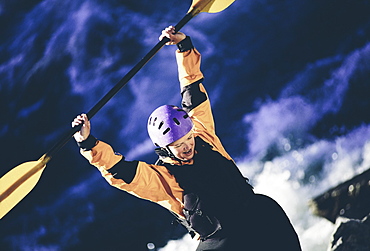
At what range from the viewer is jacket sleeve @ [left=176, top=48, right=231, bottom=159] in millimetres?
2441

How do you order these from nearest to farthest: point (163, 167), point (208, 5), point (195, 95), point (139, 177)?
1. point (139, 177)
2. point (163, 167)
3. point (195, 95)
4. point (208, 5)

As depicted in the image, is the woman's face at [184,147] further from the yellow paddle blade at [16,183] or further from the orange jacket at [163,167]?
the yellow paddle blade at [16,183]

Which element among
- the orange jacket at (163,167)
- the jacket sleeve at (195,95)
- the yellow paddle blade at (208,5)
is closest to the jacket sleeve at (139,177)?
the orange jacket at (163,167)

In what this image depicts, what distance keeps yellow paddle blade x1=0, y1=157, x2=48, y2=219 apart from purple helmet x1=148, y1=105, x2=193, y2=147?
1.73 feet

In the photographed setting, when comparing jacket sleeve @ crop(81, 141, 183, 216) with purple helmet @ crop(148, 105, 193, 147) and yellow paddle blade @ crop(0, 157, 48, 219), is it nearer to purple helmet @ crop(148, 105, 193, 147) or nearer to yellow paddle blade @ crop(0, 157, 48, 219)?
purple helmet @ crop(148, 105, 193, 147)

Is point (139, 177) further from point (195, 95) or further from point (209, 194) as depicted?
point (195, 95)

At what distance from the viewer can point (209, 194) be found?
2246mm

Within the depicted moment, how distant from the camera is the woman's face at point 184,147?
88.0 inches

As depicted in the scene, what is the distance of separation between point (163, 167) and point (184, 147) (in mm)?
136

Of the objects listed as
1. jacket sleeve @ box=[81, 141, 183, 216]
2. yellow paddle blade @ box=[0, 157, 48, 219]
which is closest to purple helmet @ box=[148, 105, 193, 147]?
jacket sleeve @ box=[81, 141, 183, 216]

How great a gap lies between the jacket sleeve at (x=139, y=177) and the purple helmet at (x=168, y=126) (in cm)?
14

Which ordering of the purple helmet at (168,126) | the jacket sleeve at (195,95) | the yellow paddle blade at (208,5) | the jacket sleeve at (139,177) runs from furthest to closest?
the yellow paddle blade at (208,5), the jacket sleeve at (195,95), the purple helmet at (168,126), the jacket sleeve at (139,177)

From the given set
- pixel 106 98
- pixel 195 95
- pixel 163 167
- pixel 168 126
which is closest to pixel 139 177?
pixel 163 167

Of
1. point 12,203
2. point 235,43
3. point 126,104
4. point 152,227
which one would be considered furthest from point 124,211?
point 235,43
